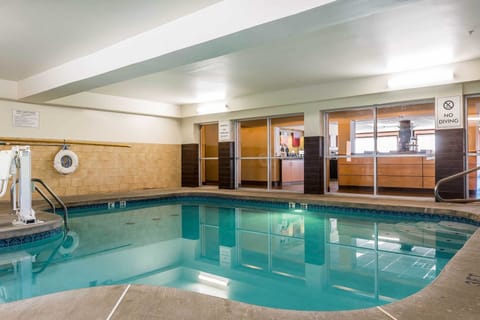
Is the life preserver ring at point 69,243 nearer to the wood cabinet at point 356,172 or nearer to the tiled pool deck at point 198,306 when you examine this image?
the tiled pool deck at point 198,306

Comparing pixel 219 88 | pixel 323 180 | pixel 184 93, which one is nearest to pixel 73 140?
pixel 184 93

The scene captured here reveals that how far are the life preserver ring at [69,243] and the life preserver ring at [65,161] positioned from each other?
344cm

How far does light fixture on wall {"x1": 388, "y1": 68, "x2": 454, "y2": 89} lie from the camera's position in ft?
21.9

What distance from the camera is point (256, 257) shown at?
4.21 m

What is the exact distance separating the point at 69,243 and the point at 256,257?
8.70ft

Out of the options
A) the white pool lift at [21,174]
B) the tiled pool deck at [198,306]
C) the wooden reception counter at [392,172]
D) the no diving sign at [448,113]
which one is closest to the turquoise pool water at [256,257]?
the white pool lift at [21,174]

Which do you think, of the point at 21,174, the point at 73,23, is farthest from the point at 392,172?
the point at 21,174

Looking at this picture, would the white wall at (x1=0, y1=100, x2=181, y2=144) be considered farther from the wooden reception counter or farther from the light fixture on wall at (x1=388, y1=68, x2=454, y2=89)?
the light fixture on wall at (x1=388, y1=68, x2=454, y2=89)

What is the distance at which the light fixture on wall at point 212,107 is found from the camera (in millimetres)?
10227

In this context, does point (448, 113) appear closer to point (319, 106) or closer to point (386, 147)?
point (386, 147)

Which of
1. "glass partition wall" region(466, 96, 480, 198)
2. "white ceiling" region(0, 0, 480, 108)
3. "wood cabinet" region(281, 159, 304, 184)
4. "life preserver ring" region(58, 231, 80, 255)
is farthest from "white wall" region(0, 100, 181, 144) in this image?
"glass partition wall" region(466, 96, 480, 198)

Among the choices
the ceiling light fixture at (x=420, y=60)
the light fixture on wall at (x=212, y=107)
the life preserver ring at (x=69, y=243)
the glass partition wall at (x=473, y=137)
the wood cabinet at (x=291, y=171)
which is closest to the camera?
the life preserver ring at (x=69, y=243)

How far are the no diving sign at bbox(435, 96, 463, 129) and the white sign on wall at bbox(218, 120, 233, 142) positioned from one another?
5486mm

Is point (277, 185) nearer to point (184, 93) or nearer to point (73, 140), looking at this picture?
point (184, 93)
